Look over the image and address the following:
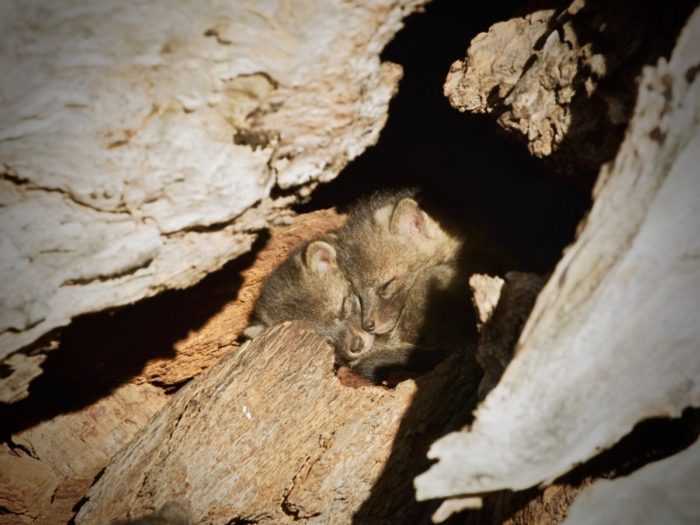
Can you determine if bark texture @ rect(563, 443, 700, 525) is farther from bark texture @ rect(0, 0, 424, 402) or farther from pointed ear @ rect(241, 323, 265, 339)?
pointed ear @ rect(241, 323, 265, 339)

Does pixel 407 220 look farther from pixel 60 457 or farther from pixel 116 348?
pixel 60 457

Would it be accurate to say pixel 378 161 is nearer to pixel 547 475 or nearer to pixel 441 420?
pixel 441 420

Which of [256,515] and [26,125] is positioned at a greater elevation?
[26,125]

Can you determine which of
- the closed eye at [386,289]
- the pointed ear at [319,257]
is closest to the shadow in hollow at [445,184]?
the pointed ear at [319,257]

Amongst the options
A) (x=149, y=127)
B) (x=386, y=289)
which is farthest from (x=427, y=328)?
(x=149, y=127)

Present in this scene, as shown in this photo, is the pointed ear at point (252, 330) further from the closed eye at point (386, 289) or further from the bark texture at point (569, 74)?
the bark texture at point (569, 74)

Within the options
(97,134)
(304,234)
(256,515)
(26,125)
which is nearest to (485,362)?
(256,515)
